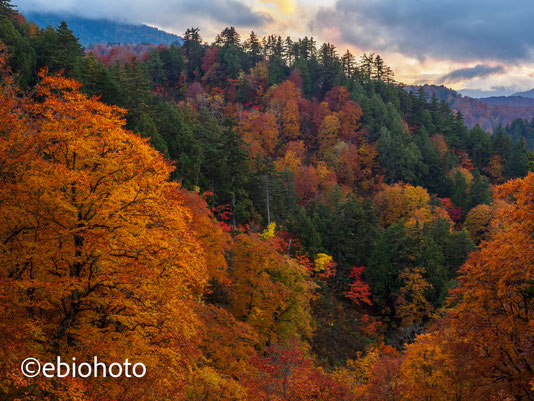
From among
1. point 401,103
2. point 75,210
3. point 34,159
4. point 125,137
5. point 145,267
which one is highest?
point 401,103

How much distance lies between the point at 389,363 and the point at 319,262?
23380mm

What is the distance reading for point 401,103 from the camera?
89.9 meters

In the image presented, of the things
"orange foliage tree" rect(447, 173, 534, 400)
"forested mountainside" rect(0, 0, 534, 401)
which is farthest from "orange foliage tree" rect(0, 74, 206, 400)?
"orange foliage tree" rect(447, 173, 534, 400)

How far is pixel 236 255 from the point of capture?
28.4 metres

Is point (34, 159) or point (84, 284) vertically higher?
point (34, 159)

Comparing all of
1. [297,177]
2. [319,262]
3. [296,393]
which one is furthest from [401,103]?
[296,393]

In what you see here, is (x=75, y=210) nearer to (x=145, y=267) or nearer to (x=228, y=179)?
(x=145, y=267)

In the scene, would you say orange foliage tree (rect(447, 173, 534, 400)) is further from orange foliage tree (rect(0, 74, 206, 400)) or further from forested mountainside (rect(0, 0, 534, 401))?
orange foliage tree (rect(0, 74, 206, 400))
